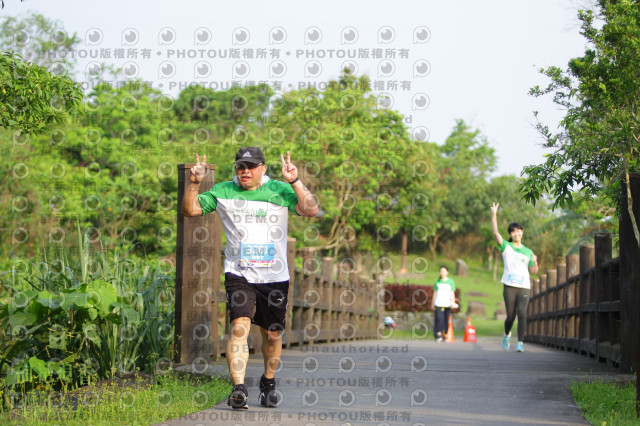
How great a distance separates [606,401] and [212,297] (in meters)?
3.34

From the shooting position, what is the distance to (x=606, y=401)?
17.7 feet

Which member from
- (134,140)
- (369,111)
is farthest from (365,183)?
(134,140)

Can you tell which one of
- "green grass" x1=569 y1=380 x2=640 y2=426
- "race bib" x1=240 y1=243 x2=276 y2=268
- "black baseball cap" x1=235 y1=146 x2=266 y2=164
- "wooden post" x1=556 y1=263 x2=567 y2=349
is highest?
"black baseball cap" x1=235 y1=146 x2=266 y2=164

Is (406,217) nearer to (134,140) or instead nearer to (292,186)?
→ (134,140)

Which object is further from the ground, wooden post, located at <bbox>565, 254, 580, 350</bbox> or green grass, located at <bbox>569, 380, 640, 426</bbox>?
wooden post, located at <bbox>565, 254, 580, 350</bbox>

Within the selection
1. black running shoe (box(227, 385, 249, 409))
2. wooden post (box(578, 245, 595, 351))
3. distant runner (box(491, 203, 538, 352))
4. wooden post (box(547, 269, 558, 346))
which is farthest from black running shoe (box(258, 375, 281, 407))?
wooden post (box(547, 269, 558, 346))

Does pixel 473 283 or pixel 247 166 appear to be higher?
pixel 247 166

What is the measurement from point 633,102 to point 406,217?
3045cm

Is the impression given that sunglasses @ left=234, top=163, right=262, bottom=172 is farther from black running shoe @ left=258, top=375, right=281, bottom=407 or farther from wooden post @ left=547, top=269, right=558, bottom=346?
wooden post @ left=547, top=269, right=558, bottom=346

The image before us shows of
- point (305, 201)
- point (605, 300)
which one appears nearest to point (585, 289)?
point (605, 300)

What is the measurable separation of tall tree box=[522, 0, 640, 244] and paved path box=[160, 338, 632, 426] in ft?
5.35

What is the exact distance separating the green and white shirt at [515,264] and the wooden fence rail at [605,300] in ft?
2.39

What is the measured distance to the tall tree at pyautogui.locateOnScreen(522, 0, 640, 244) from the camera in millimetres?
6895

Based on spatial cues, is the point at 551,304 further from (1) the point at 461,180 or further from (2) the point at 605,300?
(1) the point at 461,180
